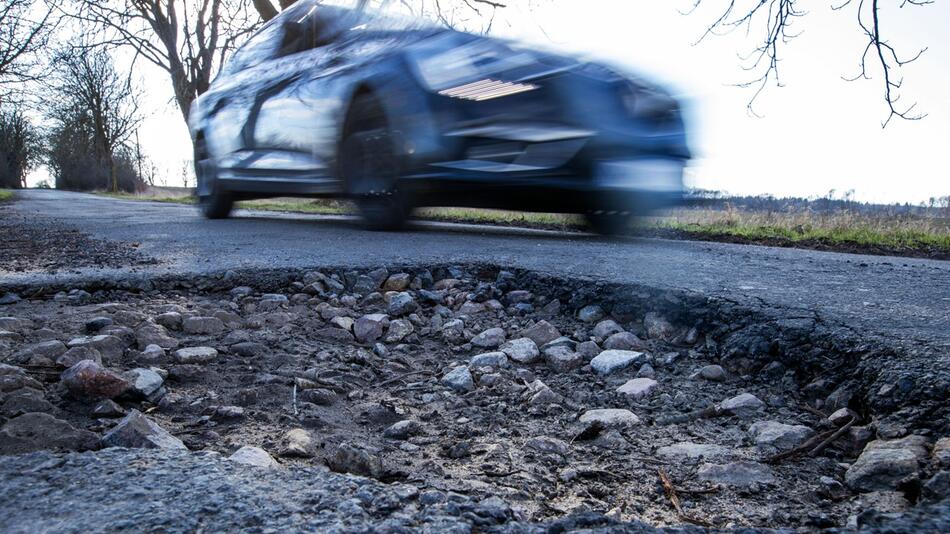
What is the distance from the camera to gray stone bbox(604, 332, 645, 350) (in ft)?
7.79

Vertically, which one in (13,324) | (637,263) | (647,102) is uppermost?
(647,102)

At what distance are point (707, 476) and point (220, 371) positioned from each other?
1.41 meters

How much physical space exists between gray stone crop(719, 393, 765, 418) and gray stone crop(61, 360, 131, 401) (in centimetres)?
163

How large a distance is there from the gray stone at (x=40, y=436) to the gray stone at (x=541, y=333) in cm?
150

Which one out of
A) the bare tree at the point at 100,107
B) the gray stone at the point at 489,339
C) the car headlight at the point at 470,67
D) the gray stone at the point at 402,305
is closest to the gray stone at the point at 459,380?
the gray stone at the point at 489,339

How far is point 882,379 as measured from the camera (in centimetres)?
176

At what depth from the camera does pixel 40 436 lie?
4.47ft

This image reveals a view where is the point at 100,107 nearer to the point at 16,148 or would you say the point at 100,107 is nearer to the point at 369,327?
the point at 16,148

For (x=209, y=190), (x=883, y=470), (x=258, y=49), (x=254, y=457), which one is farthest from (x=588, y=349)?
(x=209, y=190)

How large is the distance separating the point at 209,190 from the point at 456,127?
139 inches

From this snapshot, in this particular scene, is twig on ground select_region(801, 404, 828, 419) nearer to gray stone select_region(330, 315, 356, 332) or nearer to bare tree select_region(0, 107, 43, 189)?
gray stone select_region(330, 315, 356, 332)

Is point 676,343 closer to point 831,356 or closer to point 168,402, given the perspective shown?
point 831,356

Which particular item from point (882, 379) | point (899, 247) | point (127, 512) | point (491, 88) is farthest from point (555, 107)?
point (899, 247)

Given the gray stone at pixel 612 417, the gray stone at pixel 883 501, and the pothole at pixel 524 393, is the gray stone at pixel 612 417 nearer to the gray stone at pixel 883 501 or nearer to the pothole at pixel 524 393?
the pothole at pixel 524 393
